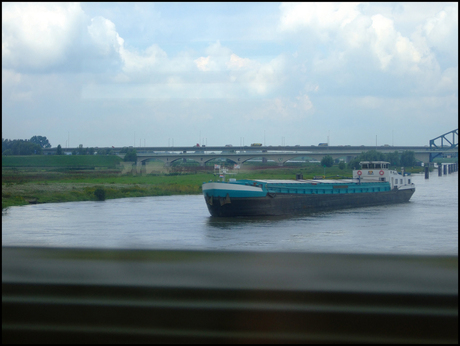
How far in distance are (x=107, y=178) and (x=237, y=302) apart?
7.78m

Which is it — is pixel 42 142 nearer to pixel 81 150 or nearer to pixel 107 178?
pixel 81 150

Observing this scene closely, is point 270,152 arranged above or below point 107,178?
above

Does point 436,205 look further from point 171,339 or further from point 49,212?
point 171,339

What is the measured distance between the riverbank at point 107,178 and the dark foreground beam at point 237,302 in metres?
1.03

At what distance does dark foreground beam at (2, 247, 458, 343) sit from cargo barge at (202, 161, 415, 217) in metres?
15.3

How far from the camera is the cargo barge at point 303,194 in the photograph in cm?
1788

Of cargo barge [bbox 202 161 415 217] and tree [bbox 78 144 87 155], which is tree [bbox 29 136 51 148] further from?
cargo barge [bbox 202 161 415 217]

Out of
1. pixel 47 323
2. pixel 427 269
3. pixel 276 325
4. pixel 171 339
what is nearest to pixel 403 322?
pixel 427 269

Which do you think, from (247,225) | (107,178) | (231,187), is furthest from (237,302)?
(231,187)

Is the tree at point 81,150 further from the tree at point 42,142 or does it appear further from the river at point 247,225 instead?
the river at point 247,225

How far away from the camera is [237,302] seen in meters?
1.42

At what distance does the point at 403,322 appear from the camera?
4.41ft

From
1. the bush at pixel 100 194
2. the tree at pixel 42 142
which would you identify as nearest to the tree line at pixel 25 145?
the tree at pixel 42 142

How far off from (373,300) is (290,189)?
1754 centimetres
